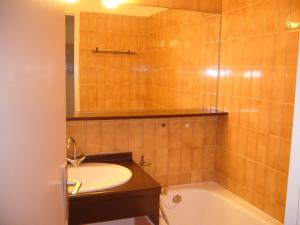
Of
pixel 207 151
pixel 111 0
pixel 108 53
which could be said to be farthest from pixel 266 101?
pixel 111 0

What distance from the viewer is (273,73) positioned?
6.12 ft

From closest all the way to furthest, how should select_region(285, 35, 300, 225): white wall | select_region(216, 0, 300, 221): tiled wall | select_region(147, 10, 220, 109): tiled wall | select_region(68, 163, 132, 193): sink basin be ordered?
select_region(285, 35, 300, 225): white wall, select_region(216, 0, 300, 221): tiled wall, select_region(68, 163, 132, 193): sink basin, select_region(147, 10, 220, 109): tiled wall

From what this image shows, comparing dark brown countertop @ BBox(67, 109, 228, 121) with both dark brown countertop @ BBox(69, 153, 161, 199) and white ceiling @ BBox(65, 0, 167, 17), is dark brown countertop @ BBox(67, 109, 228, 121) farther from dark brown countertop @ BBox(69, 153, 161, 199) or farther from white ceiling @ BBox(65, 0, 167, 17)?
white ceiling @ BBox(65, 0, 167, 17)

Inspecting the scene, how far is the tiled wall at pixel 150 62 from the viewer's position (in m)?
2.14

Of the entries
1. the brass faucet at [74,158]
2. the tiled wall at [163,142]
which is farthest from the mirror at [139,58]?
the brass faucet at [74,158]

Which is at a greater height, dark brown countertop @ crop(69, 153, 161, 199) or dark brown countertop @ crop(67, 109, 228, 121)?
dark brown countertop @ crop(67, 109, 228, 121)

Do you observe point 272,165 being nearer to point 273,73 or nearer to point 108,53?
point 273,73

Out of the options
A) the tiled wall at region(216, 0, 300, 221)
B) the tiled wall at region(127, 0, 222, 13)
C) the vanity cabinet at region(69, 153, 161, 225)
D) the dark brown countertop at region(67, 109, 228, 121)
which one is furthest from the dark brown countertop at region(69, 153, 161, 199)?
the tiled wall at region(127, 0, 222, 13)

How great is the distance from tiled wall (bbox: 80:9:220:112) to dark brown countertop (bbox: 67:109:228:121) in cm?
6

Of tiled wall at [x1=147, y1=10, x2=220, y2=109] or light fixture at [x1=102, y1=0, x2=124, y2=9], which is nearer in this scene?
light fixture at [x1=102, y1=0, x2=124, y2=9]

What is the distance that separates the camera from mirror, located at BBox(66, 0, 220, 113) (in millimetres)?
2105

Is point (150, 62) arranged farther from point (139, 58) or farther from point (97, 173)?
point (97, 173)

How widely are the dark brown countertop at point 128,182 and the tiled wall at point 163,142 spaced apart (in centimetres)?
5

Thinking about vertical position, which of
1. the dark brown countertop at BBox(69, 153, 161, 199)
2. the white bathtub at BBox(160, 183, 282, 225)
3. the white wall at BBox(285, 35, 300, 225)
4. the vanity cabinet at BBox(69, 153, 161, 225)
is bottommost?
the white bathtub at BBox(160, 183, 282, 225)
